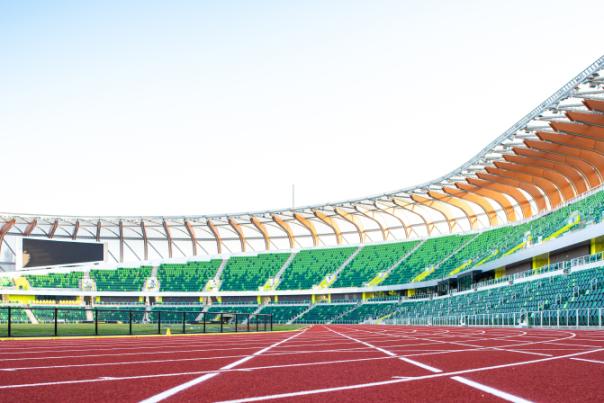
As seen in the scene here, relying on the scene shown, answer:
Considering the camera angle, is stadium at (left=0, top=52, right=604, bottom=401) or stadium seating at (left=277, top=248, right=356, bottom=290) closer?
stadium at (left=0, top=52, right=604, bottom=401)

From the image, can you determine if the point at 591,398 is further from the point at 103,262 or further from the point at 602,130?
the point at 103,262

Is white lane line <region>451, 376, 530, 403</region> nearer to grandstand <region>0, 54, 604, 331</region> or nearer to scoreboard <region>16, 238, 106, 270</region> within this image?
grandstand <region>0, 54, 604, 331</region>

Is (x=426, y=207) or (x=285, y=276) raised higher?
(x=426, y=207)

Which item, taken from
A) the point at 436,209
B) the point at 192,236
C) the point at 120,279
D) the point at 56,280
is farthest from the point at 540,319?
the point at 56,280

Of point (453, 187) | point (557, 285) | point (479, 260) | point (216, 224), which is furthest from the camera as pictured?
point (216, 224)

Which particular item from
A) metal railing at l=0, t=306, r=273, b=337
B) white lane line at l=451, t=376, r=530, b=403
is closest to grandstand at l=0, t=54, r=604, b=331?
metal railing at l=0, t=306, r=273, b=337

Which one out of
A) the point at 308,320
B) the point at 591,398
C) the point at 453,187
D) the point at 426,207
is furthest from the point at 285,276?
the point at 591,398

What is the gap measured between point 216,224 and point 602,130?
4662 centimetres

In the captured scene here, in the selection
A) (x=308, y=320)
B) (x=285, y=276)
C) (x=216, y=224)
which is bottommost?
(x=308, y=320)

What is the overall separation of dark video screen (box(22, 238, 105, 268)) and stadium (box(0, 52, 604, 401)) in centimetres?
21

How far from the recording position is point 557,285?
29.0 metres

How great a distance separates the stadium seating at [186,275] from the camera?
226 ft

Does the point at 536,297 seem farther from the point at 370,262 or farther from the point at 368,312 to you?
the point at 370,262

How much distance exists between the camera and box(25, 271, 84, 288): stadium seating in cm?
6406
